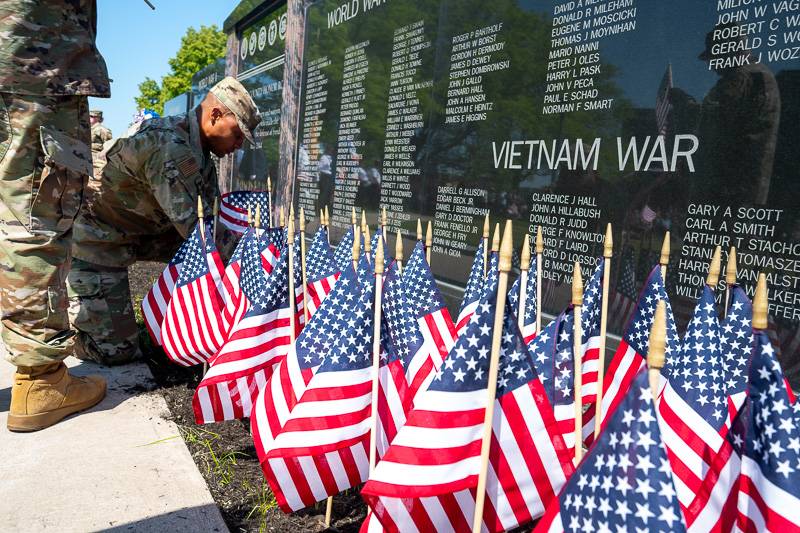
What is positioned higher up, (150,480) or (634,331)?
(634,331)

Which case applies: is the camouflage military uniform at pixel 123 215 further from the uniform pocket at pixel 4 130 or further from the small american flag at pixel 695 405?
the small american flag at pixel 695 405

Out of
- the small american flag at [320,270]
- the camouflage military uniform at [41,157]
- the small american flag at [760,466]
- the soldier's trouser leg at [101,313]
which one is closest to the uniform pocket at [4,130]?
the camouflage military uniform at [41,157]

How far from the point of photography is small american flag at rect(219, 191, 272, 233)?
4.32 m

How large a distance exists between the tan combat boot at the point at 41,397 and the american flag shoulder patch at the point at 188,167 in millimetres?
1382

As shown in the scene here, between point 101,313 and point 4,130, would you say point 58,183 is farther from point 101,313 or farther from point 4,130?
point 101,313

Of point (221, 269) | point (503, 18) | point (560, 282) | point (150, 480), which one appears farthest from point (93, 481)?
point (503, 18)

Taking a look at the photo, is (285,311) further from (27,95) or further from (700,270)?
(700,270)

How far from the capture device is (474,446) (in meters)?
1.71

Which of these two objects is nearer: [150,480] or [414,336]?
[414,336]

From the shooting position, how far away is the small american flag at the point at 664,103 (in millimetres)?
3006

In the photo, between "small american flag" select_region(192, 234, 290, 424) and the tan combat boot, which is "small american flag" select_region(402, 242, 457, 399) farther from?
the tan combat boot

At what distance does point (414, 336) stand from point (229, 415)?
3.54ft

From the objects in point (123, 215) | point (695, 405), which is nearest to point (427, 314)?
point (695, 405)

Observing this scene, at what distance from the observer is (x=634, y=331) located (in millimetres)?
2238
